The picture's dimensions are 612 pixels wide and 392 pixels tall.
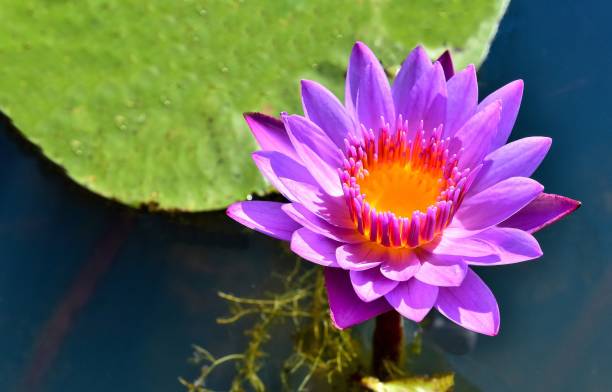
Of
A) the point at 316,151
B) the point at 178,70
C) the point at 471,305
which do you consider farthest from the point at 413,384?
the point at 178,70

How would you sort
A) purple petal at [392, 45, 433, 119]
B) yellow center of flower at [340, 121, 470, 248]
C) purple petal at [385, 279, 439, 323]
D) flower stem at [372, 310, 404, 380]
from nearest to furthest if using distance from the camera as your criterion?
purple petal at [385, 279, 439, 323], yellow center of flower at [340, 121, 470, 248], purple petal at [392, 45, 433, 119], flower stem at [372, 310, 404, 380]

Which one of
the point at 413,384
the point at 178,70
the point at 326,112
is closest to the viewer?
the point at 326,112

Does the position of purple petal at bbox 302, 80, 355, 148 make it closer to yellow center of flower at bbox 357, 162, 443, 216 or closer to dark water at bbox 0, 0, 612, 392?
yellow center of flower at bbox 357, 162, 443, 216

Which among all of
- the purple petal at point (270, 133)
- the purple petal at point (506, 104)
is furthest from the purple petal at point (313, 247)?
the purple petal at point (506, 104)

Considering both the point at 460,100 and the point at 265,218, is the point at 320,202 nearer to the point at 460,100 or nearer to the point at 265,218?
the point at 265,218

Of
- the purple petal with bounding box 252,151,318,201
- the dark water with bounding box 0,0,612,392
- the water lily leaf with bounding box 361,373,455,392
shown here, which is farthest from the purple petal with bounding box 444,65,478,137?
the dark water with bounding box 0,0,612,392

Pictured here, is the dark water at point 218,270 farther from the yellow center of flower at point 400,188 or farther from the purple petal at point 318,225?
the purple petal at point 318,225

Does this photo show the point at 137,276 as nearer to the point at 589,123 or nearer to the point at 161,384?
the point at 161,384

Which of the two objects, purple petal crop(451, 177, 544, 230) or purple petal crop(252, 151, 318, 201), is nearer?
purple petal crop(451, 177, 544, 230)
